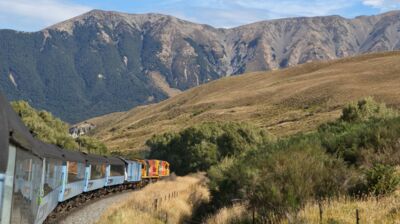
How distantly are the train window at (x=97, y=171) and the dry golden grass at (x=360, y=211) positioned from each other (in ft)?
63.9

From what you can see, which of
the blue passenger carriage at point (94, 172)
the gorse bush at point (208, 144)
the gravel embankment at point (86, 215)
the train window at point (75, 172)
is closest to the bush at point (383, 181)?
the gravel embankment at point (86, 215)

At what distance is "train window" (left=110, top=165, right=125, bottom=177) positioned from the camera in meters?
42.5

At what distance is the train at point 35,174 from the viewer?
27.1 feet

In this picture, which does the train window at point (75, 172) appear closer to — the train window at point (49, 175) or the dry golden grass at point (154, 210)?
the dry golden grass at point (154, 210)

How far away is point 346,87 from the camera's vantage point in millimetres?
137250

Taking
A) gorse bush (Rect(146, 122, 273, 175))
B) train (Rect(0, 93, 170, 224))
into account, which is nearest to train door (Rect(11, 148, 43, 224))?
train (Rect(0, 93, 170, 224))

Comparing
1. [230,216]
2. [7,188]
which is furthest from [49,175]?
[7,188]

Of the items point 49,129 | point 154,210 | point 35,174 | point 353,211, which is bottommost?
point 154,210

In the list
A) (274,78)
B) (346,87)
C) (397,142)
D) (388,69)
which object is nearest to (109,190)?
(397,142)

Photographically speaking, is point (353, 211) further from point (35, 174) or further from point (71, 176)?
point (71, 176)

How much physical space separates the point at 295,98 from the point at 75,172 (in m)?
118

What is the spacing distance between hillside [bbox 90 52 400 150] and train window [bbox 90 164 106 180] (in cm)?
6380

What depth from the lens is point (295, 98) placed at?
14175cm

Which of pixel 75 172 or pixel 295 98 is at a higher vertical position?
pixel 295 98
